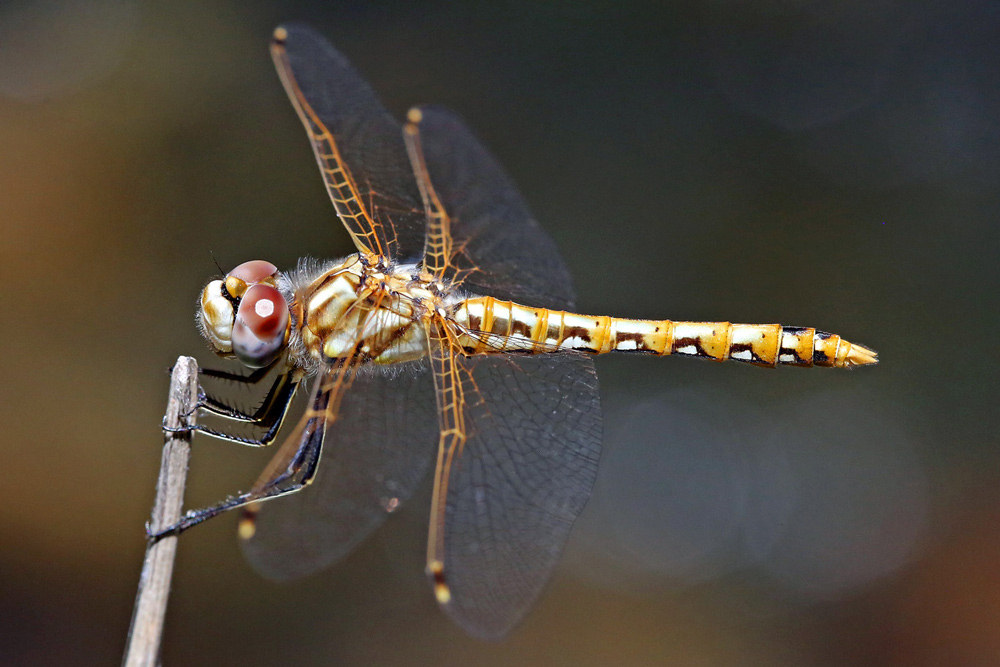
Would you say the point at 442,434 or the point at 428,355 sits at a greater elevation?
the point at 428,355

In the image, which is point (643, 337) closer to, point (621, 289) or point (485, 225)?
point (485, 225)

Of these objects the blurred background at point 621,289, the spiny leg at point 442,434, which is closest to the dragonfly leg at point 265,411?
the spiny leg at point 442,434

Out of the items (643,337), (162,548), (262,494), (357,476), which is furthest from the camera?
(643,337)

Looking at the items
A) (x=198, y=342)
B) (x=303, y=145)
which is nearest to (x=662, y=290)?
(x=303, y=145)

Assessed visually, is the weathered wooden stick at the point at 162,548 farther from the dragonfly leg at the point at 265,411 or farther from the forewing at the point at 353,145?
the forewing at the point at 353,145

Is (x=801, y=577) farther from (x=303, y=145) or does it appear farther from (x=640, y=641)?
(x=303, y=145)

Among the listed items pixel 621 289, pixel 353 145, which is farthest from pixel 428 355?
pixel 621 289
